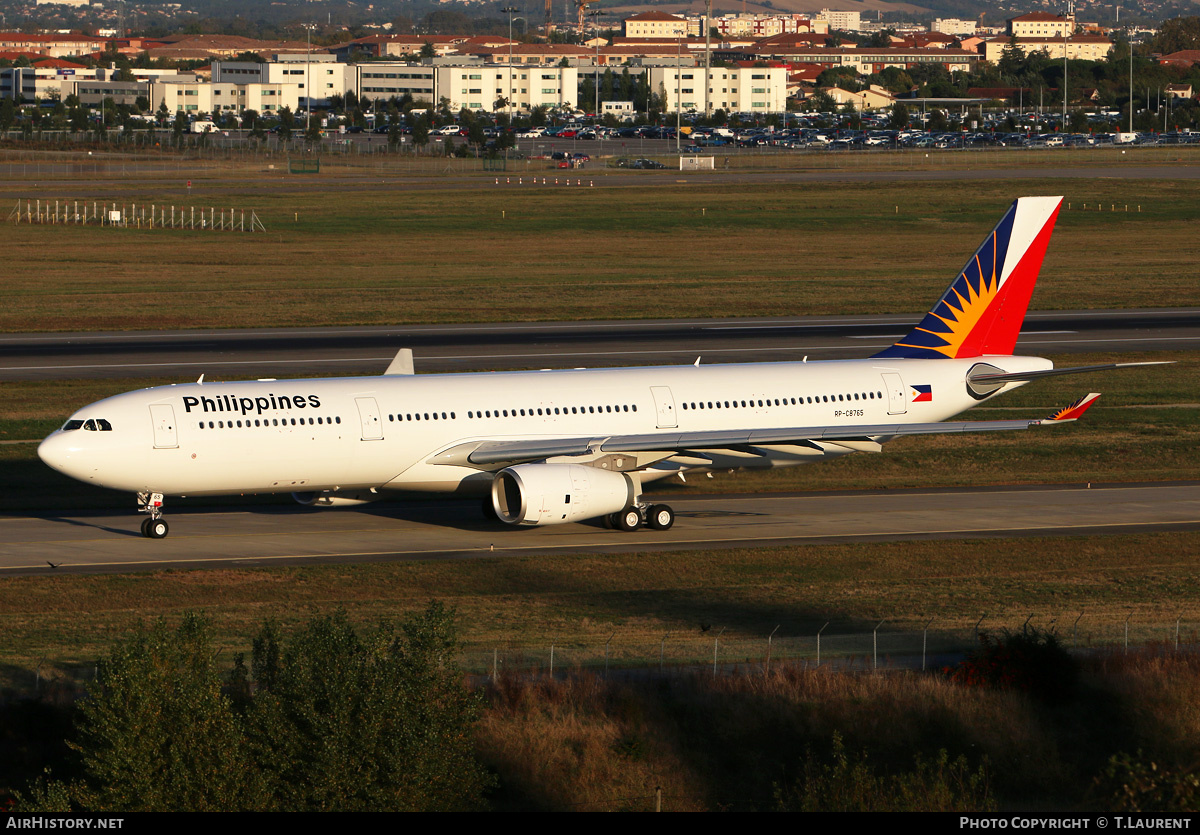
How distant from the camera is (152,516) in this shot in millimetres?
45750

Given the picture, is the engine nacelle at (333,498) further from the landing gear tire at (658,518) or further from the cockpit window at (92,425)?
the landing gear tire at (658,518)

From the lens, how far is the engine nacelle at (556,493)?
44469mm

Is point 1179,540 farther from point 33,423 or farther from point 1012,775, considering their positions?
point 33,423

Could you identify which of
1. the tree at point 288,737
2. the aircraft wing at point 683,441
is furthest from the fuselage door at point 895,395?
the tree at point 288,737

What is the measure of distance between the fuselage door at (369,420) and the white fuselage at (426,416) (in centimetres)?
4

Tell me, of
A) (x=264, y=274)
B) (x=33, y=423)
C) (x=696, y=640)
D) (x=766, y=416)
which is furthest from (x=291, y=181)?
(x=696, y=640)

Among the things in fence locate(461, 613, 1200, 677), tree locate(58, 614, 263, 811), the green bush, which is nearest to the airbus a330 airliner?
fence locate(461, 613, 1200, 677)

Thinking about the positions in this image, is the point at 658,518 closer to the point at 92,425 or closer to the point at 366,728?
the point at 92,425

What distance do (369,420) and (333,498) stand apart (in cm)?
387

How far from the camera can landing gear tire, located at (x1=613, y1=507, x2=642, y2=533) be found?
4788 cm

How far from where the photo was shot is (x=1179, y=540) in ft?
149

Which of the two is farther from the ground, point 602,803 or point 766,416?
point 766,416

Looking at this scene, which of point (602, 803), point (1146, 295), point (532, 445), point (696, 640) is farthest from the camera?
point (1146, 295)

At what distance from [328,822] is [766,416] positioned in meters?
32.5
